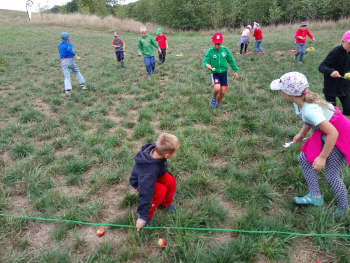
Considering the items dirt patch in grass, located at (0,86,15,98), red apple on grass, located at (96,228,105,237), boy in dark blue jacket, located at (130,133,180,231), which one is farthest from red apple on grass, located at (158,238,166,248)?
dirt patch in grass, located at (0,86,15,98)

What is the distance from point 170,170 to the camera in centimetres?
365

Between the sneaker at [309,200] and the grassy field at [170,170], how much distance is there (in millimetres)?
87

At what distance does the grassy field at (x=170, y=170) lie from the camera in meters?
2.44

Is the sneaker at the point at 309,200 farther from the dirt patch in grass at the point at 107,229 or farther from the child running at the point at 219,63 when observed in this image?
the child running at the point at 219,63

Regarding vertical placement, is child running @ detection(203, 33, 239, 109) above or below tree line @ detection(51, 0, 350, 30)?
below

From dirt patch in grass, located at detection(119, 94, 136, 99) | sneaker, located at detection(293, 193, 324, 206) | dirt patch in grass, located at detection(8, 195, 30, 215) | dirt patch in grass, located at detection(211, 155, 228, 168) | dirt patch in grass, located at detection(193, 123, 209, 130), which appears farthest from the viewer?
dirt patch in grass, located at detection(119, 94, 136, 99)

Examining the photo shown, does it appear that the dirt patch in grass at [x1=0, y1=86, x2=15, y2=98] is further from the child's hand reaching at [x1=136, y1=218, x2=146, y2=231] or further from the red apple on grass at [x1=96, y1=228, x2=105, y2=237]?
the child's hand reaching at [x1=136, y1=218, x2=146, y2=231]

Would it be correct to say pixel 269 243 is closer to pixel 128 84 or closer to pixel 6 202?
pixel 6 202

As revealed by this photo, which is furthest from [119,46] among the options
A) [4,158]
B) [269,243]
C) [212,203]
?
[269,243]

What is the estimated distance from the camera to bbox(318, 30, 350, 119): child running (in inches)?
157

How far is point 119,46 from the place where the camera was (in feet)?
34.9

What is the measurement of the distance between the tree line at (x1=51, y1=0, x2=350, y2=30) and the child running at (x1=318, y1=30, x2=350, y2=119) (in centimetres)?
3001

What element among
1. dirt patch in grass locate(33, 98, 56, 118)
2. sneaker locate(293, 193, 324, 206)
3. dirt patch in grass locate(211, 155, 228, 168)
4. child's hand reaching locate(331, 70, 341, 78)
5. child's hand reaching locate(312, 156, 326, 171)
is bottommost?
dirt patch in grass locate(211, 155, 228, 168)

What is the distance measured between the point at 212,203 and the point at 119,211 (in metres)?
1.19
